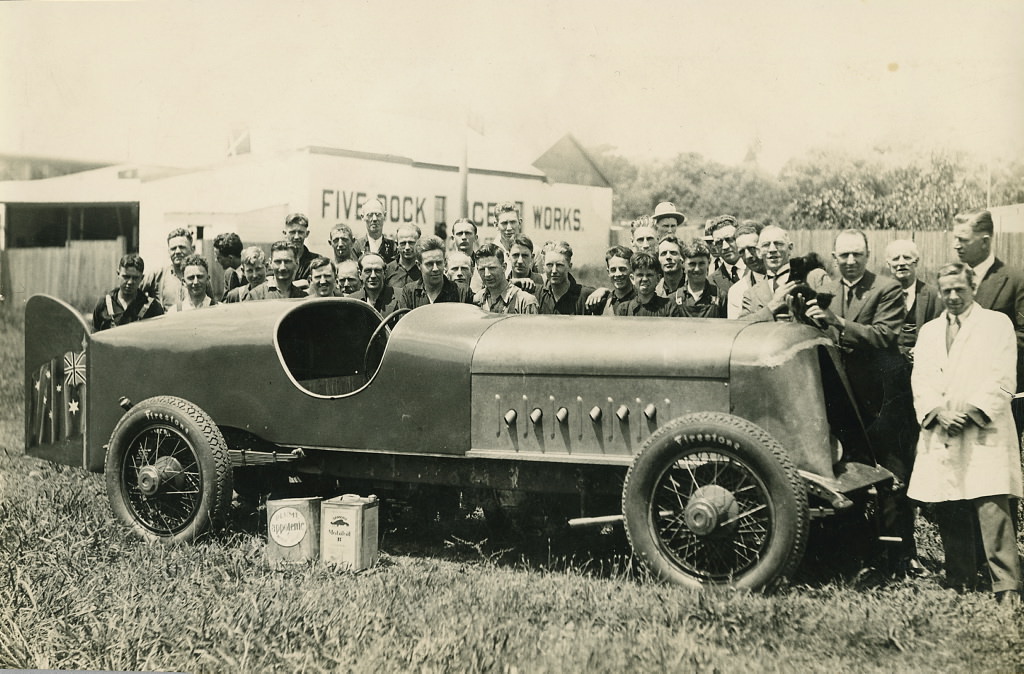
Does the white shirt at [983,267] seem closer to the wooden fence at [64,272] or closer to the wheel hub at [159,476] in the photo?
the wheel hub at [159,476]

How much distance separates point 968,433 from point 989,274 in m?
0.71

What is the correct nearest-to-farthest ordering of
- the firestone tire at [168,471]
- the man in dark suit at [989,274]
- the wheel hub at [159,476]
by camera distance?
the man in dark suit at [989,274] → the firestone tire at [168,471] → the wheel hub at [159,476]

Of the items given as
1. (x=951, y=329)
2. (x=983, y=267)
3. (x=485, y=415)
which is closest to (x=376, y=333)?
(x=485, y=415)

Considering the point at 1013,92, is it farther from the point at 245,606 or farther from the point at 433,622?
the point at 245,606

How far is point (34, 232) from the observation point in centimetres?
636

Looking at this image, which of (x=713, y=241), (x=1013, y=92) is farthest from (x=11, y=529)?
(x=1013, y=92)

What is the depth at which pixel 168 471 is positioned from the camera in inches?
187

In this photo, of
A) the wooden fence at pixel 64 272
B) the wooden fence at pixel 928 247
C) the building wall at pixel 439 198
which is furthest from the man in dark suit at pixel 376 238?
the wooden fence at pixel 928 247

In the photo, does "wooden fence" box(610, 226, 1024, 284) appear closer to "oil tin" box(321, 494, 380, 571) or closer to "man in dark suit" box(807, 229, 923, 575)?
"man in dark suit" box(807, 229, 923, 575)

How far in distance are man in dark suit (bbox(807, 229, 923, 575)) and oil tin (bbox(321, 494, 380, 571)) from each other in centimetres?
222

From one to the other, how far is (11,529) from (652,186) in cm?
424

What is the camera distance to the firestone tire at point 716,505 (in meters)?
3.60

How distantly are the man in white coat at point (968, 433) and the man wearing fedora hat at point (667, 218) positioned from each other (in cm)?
187

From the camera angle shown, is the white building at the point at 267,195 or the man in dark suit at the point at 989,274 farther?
the white building at the point at 267,195
